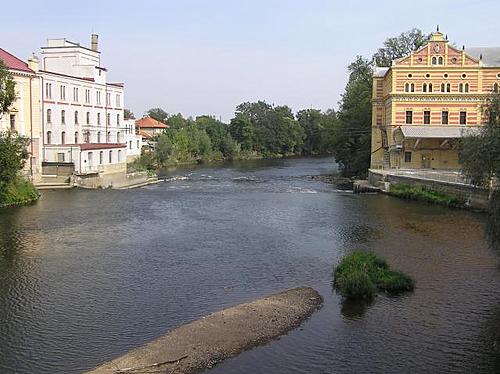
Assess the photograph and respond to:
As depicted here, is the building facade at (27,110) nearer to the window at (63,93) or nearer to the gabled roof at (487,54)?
the window at (63,93)

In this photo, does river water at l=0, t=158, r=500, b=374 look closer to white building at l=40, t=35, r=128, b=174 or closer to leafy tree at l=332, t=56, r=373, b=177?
white building at l=40, t=35, r=128, b=174

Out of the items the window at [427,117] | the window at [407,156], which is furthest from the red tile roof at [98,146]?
the window at [427,117]

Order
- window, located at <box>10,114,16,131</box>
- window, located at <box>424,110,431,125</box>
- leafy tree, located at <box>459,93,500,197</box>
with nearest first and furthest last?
leafy tree, located at <box>459,93,500,197</box> → window, located at <box>10,114,16,131</box> → window, located at <box>424,110,431,125</box>

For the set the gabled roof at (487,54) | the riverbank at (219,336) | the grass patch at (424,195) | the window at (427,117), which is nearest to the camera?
the riverbank at (219,336)

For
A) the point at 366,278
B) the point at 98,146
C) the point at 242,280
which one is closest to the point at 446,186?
the point at 366,278

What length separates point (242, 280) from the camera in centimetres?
1641

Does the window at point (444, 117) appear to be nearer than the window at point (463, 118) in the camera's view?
No

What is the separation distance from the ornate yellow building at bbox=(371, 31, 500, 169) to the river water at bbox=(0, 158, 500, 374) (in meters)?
13.2

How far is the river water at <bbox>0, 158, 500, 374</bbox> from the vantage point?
11414mm

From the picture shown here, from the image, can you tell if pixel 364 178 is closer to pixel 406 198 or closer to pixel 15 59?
pixel 406 198

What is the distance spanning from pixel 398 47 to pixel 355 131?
975 cm

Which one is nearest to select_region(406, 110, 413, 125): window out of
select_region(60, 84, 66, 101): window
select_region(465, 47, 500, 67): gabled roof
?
select_region(465, 47, 500, 67): gabled roof

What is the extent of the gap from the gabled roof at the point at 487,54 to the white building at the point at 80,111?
2888 cm

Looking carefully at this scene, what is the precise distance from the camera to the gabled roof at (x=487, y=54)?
1678 inches
